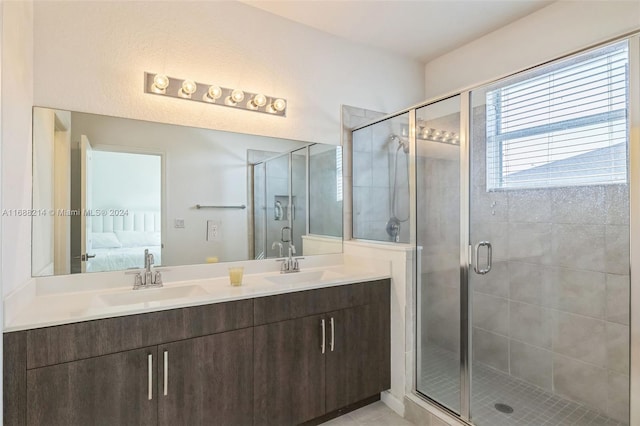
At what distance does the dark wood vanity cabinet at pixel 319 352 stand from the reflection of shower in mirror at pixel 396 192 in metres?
0.43

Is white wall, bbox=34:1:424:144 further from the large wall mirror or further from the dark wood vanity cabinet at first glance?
the dark wood vanity cabinet

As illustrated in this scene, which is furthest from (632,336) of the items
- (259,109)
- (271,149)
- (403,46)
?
(403,46)

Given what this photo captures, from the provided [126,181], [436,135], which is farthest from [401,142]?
[126,181]

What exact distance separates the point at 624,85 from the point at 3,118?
2640 millimetres

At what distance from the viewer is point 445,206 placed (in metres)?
2.18

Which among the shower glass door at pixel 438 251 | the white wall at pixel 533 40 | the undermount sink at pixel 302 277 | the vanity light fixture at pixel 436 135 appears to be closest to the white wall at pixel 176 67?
the white wall at pixel 533 40

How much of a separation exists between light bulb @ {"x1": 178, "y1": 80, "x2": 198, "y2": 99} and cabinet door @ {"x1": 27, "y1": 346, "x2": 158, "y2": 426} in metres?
1.47

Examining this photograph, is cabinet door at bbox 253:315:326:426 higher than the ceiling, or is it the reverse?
the ceiling

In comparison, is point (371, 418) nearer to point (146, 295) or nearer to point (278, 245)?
point (278, 245)

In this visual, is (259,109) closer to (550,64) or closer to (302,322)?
(302,322)

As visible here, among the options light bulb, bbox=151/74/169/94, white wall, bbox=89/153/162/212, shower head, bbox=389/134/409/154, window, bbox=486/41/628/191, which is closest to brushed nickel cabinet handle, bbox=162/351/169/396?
white wall, bbox=89/153/162/212

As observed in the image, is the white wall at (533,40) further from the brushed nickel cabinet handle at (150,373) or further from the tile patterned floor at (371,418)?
the brushed nickel cabinet handle at (150,373)

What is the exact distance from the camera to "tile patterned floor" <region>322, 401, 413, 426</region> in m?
2.05

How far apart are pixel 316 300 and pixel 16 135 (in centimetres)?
163
